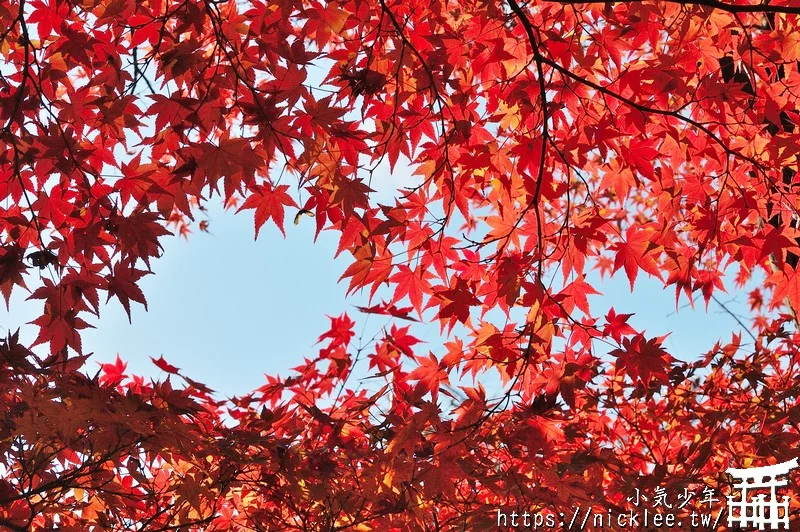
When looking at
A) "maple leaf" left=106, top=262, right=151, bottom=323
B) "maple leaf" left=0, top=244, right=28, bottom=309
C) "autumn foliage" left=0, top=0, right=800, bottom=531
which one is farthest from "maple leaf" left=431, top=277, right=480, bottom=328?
"maple leaf" left=0, top=244, right=28, bottom=309

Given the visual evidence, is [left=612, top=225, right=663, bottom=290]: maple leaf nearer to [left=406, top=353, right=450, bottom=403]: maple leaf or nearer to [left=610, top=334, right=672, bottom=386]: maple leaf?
[left=610, top=334, right=672, bottom=386]: maple leaf

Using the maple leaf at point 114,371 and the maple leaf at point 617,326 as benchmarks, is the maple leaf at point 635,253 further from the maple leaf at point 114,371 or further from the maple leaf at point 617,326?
the maple leaf at point 114,371

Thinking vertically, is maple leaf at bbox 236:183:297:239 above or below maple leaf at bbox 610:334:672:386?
above

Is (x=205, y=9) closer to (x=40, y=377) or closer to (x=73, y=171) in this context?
(x=73, y=171)

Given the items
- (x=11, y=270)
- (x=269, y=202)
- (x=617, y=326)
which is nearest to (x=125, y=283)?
(x=11, y=270)

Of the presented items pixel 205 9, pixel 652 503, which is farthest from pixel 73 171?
pixel 652 503

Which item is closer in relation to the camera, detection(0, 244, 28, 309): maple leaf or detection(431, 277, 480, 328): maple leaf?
detection(0, 244, 28, 309): maple leaf

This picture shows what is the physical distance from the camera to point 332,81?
285 cm

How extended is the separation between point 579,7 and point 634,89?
667 mm

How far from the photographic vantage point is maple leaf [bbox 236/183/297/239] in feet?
8.37

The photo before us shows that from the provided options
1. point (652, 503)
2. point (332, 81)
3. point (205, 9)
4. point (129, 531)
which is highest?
point (205, 9)

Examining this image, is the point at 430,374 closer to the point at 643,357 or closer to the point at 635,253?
the point at 643,357

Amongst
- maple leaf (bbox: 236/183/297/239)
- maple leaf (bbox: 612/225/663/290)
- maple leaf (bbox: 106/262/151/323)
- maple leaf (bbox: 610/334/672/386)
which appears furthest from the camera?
maple leaf (bbox: 612/225/663/290)

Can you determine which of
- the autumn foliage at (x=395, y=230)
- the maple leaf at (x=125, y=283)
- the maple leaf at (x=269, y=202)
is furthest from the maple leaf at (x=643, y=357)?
the maple leaf at (x=125, y=283)
